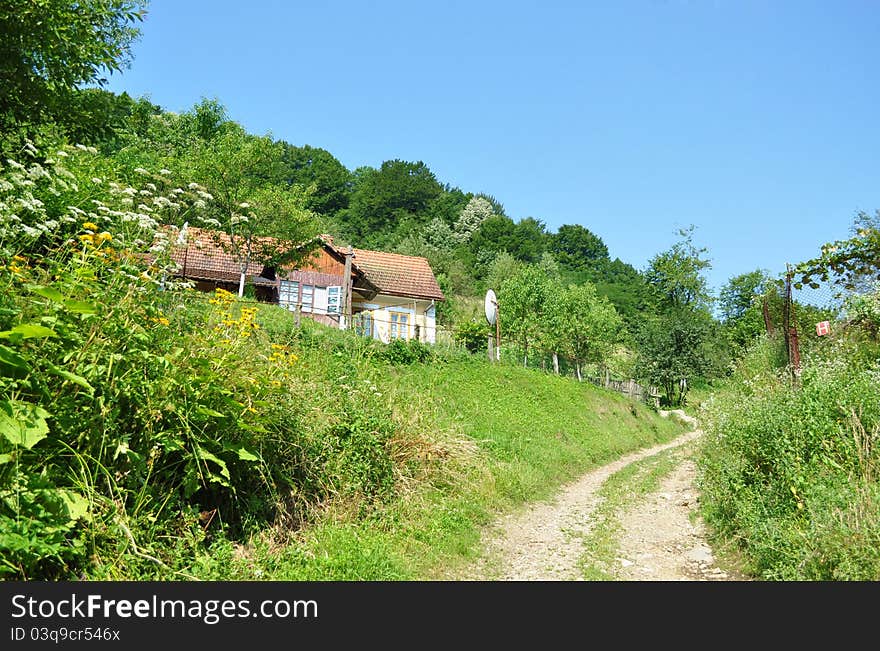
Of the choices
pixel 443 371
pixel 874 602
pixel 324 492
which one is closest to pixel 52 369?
pixel 324 492

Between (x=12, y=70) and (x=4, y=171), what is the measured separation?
8.38 feet

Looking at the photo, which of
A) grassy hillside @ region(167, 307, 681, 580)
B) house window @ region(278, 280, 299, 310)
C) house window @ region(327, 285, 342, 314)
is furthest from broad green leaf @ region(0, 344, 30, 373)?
house window @ region(327, 285, 342, 314)

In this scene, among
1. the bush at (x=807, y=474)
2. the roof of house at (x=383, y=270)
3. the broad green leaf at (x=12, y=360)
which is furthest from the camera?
the roof of house at (x=383, y=270)

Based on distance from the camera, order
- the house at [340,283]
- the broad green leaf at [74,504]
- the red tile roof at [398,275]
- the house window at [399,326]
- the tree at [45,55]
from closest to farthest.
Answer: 1. the broad green leaf at [74,504]
2. the tree at [45,55]
3. the house at [340,283]
4. the house window at [399,326]
5. the red tile roof at [398,275]

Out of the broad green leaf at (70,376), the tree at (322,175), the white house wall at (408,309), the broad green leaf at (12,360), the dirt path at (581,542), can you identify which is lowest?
the dirt path at (581,542)

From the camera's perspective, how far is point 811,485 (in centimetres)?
625

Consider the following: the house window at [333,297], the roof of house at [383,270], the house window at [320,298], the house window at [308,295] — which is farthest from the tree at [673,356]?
the house window at [308,295]

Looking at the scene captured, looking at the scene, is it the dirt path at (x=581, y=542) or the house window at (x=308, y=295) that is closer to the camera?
the dirt path at (x=581, y=542)

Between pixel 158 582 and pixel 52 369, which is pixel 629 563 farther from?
pixel 52 369

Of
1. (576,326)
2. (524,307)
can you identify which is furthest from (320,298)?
(576,326)

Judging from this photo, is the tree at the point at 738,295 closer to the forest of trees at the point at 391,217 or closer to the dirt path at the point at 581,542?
the forest of trees at the point at 391,217

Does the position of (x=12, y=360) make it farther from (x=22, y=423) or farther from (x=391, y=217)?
(x=391, y=217)

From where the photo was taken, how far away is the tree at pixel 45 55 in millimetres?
7828

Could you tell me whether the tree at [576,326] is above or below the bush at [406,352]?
above
